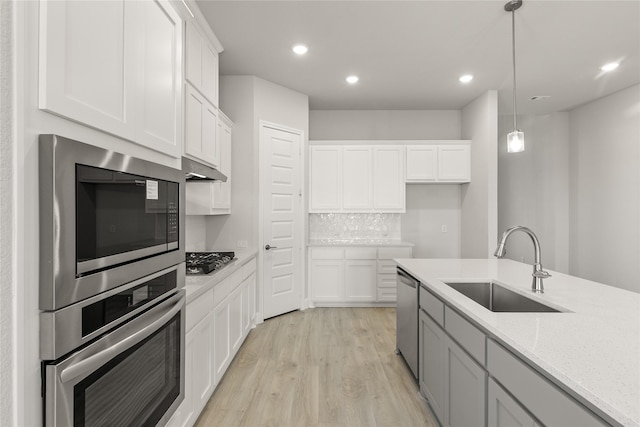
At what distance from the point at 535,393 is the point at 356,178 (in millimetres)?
4091

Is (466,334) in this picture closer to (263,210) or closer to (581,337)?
(581,337)

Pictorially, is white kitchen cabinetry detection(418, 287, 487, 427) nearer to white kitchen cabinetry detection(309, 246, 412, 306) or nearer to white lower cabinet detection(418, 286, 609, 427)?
white lower cabinet detection(418, 286, 609, 427)

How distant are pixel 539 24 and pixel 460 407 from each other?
316cm

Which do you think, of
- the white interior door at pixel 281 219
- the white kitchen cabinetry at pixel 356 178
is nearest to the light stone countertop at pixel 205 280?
the white interior door at pixel 281 219

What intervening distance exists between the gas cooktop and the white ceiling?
2015mm

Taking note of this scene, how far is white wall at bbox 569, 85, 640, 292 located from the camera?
4.41 meters

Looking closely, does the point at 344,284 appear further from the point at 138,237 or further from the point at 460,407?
the point at 138,237

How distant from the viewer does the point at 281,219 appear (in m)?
4.31

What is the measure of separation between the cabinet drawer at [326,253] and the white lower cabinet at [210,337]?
1590 mm

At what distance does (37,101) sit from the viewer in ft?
2.52

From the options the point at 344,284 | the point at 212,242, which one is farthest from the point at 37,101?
the point at 344,284

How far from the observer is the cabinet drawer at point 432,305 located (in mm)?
2004

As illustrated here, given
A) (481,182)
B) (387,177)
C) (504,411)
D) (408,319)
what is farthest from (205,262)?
(481,182)

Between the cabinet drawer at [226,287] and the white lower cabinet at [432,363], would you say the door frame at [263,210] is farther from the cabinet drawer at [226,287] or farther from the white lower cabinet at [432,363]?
the white lower cabinet at [432,363]
